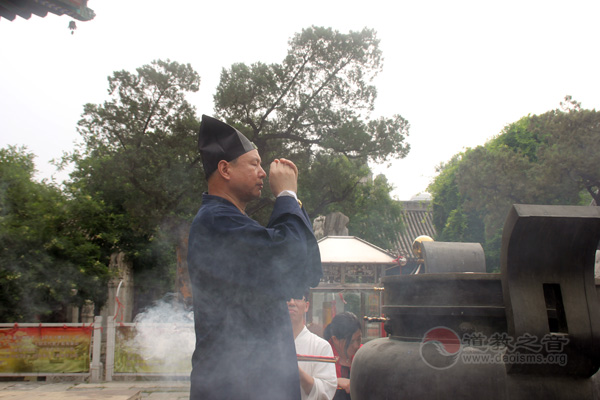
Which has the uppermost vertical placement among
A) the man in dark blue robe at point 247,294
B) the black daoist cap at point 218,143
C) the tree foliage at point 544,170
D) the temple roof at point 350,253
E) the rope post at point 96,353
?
the tree foliage at point 544,170

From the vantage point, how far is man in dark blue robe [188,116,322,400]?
1.46 m

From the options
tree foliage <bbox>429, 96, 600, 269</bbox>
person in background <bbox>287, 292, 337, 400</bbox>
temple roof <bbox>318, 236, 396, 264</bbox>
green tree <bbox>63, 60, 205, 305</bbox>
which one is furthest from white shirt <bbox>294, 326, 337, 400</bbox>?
tree foliage <bbox>429, 96, 600, 269</bbox>

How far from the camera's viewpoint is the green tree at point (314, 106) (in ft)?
39.1

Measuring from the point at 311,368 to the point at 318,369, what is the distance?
0.14 ft

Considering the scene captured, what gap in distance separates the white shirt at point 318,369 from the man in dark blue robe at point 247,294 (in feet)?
2.69

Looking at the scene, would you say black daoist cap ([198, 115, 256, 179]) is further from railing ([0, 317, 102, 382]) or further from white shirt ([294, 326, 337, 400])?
railing ([0, 317, 102, 382])

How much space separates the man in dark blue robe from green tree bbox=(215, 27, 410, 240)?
10.4 m

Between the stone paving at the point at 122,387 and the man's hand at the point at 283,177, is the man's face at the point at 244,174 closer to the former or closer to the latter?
the man's hand at the point at 283,177

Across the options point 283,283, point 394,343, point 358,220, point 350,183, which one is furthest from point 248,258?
point 358,220

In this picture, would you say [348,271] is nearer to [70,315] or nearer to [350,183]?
[350,183]

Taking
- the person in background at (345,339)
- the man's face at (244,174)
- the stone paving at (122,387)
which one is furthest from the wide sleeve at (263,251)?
the stone paving at (122,387)

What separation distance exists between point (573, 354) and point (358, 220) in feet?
71.4

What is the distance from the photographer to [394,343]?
7.28 ft

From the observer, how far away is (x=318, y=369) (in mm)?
2463
